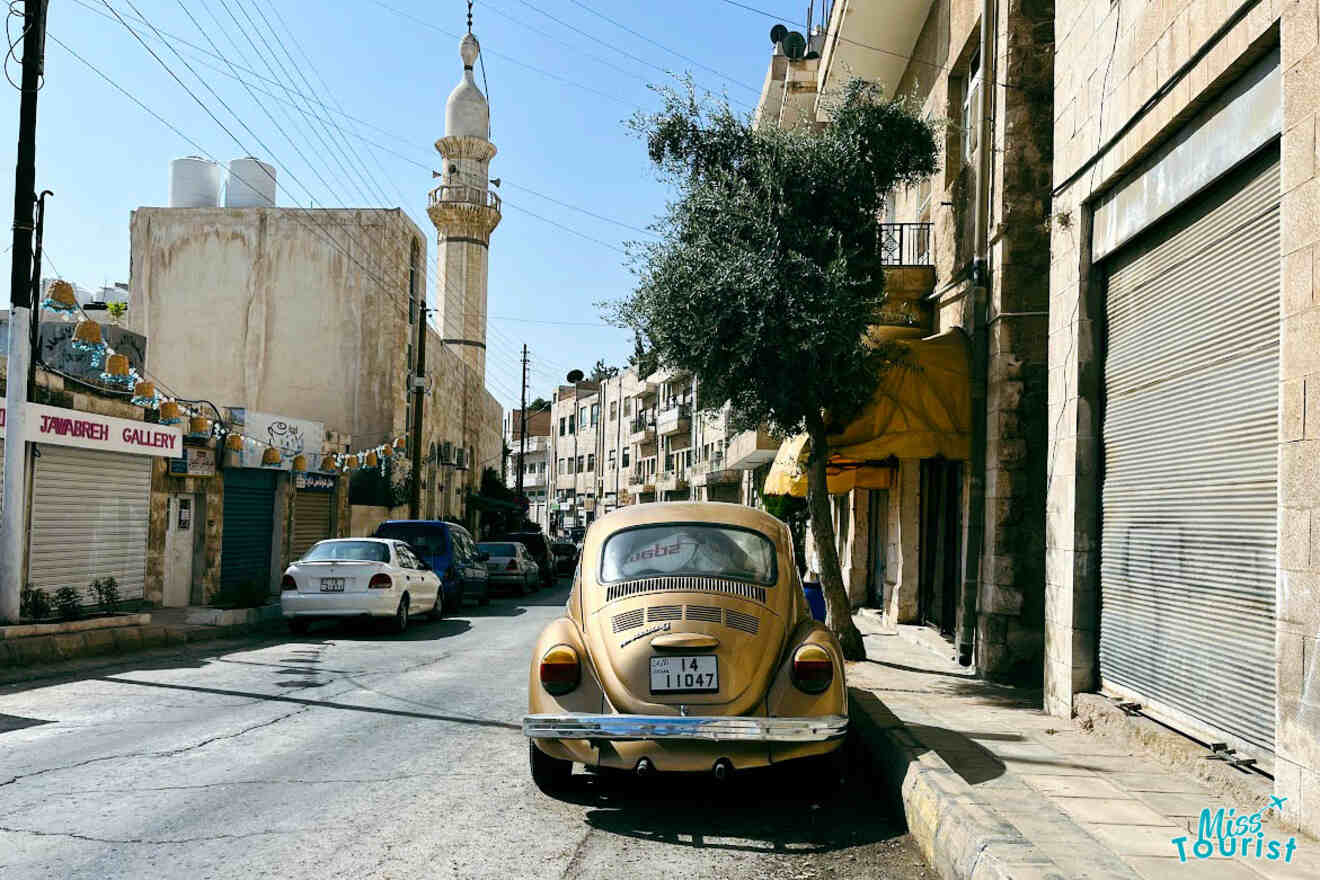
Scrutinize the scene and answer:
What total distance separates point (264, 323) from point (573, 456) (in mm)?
57034

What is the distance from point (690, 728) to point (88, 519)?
16.1 metres

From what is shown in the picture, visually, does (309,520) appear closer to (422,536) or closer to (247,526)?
(247,526)

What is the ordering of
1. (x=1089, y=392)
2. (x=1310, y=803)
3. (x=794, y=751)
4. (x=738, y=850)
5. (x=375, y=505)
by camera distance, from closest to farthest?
(x=1310, y=803)
(x=738, y=850)
(x=794, y=751)
(x=1089, y=392)
(x=375, y=505)

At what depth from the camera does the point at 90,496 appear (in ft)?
62.3

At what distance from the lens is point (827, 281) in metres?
12.3

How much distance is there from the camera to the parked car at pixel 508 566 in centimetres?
2973

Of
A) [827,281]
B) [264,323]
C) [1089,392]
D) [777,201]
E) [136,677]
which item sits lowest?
[136,677]

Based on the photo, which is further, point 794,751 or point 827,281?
point 827,281

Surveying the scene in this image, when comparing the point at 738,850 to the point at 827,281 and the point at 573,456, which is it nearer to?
the point at 827,281

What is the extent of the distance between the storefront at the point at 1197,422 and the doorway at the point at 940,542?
6.51 m

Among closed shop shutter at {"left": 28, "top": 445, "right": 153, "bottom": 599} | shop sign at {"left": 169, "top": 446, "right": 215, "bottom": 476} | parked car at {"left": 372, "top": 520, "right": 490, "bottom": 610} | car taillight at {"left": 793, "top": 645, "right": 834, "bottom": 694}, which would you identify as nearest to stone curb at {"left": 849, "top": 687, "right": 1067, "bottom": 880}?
car taillight at {"left": 793, "top": 645, "right": 834, "bottom": 694}

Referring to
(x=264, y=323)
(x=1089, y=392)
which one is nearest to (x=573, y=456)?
(x=264, y=323)

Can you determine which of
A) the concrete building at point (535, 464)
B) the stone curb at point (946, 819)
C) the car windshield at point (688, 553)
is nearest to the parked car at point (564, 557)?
the car windshield at point (688, 553)

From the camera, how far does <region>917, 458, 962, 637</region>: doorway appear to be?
15.6 m
